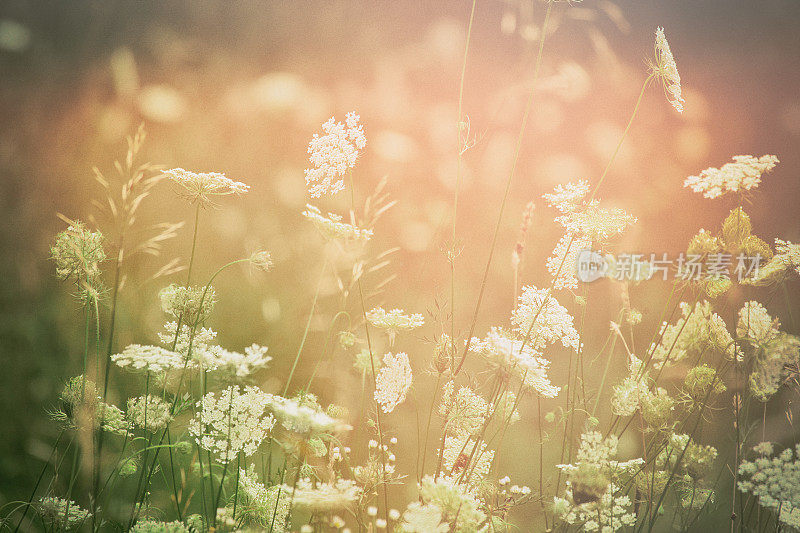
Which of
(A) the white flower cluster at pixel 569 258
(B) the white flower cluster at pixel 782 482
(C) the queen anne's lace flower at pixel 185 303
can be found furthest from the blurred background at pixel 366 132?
(B) the white flower cluster at pixel 782 482

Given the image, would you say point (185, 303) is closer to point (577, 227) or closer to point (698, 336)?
point (577, 227)

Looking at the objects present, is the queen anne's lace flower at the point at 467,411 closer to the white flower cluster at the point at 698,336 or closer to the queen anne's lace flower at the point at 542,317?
the queen anne's lace flower at the point at 542,317

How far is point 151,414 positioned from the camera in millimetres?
983

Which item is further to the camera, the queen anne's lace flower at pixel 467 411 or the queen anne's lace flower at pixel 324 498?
the queen anne's lace flower at pixel 467 411

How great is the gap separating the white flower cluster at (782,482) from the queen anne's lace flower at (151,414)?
1192mm

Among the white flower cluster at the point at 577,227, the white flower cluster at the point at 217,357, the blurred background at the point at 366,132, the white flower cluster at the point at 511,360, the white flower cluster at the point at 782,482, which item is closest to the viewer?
the white flower cluster at the point at 217,357

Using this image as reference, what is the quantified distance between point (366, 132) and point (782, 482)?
4.07 ft

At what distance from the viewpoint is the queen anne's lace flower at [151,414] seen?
97cm

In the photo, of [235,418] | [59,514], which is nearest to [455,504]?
[235,418]

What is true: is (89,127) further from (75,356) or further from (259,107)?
(75,356)

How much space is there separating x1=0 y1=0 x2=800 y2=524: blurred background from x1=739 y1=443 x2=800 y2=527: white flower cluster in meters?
0.44

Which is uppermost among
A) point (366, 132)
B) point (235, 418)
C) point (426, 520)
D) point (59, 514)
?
point (366, 132)

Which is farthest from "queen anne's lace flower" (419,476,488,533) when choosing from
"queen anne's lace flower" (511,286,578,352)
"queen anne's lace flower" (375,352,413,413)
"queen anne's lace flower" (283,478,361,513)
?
"queen anne's lace flower" (511,286,578,352)

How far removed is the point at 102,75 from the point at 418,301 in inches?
39.7
